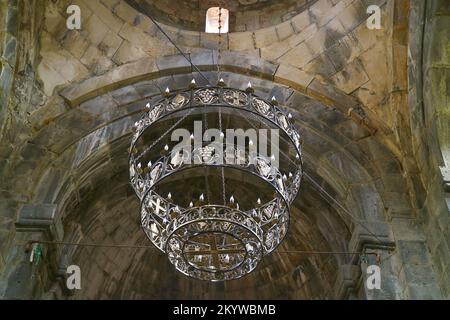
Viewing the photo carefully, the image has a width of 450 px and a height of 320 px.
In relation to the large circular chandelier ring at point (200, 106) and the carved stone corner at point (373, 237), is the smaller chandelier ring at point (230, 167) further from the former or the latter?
the carved stone corner at point (373, 237)

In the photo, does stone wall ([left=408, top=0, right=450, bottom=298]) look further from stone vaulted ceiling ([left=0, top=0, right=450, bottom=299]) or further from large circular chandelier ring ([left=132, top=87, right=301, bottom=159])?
large circular chandelier ring ([left=132, top=87, right=301, bottom=159])

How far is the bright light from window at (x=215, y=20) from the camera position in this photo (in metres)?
8.96

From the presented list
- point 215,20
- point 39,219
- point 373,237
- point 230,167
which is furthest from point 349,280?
point 215,20

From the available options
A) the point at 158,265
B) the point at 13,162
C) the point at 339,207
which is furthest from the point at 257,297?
the point at 13,162

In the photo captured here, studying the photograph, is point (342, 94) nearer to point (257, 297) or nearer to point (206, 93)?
point (206, 93)

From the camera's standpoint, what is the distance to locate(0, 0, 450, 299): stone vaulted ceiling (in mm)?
6742

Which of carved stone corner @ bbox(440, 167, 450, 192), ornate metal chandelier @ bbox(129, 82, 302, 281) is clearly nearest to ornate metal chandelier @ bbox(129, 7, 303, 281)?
ornate metal chandelier @ bbox(129, 82, 302, 281)

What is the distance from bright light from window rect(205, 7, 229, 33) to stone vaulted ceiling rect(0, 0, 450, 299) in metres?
0.14

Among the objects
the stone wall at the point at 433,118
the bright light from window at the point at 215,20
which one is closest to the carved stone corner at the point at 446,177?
the stone wall at the point at 433,118

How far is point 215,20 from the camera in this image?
9.08m

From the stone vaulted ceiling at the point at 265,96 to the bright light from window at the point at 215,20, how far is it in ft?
0.46

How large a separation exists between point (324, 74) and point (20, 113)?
11.9 feet

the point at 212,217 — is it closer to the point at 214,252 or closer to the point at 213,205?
the point at 213,205

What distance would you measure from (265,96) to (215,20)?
1614 mm
